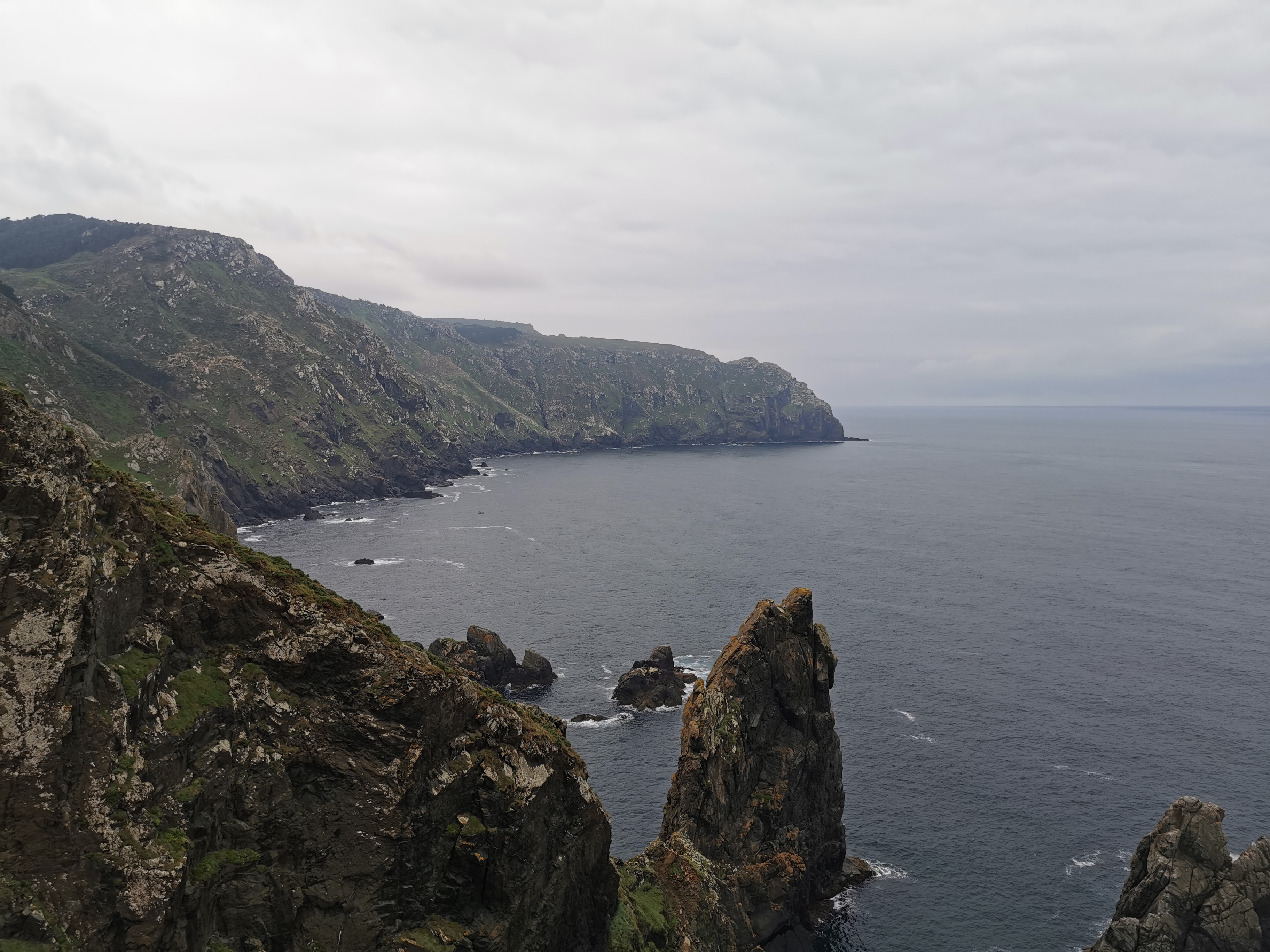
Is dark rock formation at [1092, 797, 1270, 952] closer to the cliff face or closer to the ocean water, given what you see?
the ocean water

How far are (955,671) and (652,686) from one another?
44.6 m

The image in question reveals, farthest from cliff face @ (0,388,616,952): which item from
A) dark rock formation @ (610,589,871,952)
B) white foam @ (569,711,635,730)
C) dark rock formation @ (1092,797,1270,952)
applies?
white foam @ (569,711,635,730)

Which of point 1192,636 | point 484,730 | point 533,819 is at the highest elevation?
point 484,730

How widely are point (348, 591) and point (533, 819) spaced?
124090 mm

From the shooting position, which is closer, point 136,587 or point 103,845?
point 103,845

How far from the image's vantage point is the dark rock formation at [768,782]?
63094 millimetres

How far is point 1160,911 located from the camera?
55031 millimetres

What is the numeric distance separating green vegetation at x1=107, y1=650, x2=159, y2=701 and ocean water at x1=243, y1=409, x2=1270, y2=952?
54778 millimetres

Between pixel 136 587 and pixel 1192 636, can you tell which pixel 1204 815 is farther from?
pixel 1192 636

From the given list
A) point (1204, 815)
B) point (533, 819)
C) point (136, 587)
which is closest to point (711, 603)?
point (1204, 815)

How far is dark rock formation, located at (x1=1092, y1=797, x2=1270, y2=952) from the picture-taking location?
53906mm

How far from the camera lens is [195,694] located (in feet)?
90.3

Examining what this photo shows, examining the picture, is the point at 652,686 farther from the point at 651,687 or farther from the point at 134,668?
the point at 134,668

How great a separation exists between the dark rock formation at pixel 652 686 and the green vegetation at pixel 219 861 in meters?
77.5
